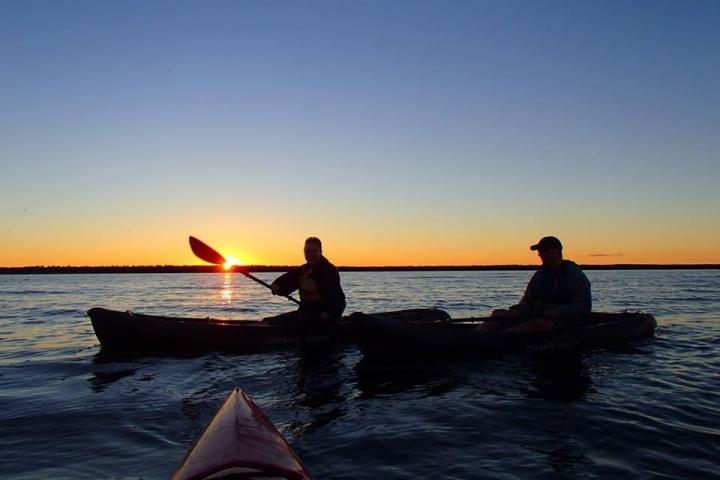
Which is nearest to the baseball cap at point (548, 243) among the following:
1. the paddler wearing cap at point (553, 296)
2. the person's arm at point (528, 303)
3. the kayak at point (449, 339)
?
the paddler wearing cap at point (553, 296)

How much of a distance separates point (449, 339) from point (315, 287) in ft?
9.32

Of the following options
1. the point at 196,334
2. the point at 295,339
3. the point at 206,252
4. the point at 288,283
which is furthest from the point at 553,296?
the point at 206,252

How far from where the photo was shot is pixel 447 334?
28.7ft

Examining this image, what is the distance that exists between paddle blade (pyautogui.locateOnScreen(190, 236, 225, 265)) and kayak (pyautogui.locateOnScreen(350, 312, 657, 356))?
15.1 feet

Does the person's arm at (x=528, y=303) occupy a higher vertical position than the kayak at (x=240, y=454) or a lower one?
higher

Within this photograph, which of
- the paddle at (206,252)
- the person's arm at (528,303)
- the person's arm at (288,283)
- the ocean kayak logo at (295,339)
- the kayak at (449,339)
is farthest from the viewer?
the paddle at (206,252)

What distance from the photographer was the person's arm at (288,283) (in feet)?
34.4

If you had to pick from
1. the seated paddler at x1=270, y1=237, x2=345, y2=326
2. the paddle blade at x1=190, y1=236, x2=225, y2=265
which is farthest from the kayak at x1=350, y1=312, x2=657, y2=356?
the paddle blade at x1=190, y1=236, x2=225, y2=265

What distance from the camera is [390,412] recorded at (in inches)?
232

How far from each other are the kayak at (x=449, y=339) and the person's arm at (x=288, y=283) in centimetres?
225

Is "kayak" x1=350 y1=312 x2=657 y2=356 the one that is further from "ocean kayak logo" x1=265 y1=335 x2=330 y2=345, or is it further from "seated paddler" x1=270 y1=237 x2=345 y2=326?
"ocean kayak logo" x1=265 y1=335 x2=330 y2=345

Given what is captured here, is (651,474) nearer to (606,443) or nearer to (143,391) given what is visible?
(606,443)

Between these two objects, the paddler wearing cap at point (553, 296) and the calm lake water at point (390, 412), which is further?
the paddler wearing cap at point (553, 296)

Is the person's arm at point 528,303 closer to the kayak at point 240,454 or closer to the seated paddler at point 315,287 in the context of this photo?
the seated paddler at point 315,287
